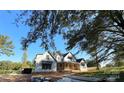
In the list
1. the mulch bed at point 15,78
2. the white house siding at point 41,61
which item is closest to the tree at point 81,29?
the white house siding at point 41,61

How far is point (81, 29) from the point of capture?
21.2ft

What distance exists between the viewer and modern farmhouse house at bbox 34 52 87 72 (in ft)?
21.0

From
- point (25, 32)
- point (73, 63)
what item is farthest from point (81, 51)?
point (25, 32)

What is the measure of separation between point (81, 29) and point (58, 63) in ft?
1.65

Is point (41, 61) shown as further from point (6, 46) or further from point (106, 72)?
point (106, 72)

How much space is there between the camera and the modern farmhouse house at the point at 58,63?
6.39 meters

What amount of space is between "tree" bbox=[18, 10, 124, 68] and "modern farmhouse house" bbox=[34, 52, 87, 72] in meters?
0.12

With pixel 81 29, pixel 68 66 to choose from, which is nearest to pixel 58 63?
pixel 68 66

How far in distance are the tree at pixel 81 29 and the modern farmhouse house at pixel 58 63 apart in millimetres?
115

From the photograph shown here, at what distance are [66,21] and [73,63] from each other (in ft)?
1.72

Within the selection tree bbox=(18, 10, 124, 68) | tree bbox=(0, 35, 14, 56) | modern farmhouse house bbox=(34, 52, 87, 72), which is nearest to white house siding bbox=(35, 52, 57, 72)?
modern farmhouse house bbox=(34, 52, 87, 72)

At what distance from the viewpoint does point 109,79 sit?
251 inches
